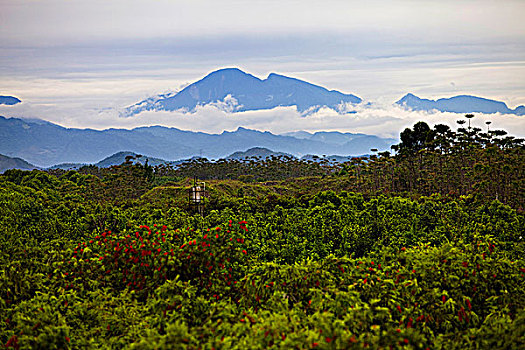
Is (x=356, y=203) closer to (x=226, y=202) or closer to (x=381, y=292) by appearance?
(x=226, y=202)

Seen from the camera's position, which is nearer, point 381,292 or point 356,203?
point 381,292

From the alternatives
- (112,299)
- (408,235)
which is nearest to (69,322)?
(112,299)

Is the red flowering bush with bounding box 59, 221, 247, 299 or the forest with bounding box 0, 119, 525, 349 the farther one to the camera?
the red flowering bush with bounding box 59, 221, 247, 299

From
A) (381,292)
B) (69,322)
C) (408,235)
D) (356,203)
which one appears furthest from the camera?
(356,203)

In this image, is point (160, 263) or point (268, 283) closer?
point (268, 283)

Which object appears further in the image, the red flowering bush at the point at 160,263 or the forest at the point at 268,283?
the red flowering bush at the point at 160,263

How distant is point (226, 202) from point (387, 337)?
16.0m

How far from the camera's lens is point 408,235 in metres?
11.7

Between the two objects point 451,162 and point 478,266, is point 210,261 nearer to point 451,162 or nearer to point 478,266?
point 478,266

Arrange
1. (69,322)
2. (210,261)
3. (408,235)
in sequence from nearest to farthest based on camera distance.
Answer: (69,322)
(210,261)
(408,235)

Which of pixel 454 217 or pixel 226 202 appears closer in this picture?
pixel 454 217

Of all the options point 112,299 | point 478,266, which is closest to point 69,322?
point 112,299

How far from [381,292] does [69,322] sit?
3.91m

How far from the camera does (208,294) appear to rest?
7.01 metres
